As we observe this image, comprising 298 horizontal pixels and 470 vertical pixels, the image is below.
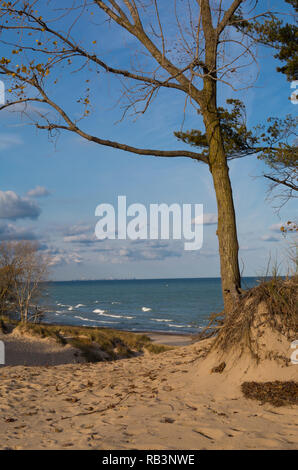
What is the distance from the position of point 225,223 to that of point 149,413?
13.9 ft

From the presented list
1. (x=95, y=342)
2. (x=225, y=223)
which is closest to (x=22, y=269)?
(x=95, y=342)

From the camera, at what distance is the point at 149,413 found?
5441 millimetres

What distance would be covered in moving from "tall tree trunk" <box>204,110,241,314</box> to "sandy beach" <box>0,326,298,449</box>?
1.65m

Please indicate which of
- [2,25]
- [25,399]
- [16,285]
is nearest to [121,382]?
[25,399]

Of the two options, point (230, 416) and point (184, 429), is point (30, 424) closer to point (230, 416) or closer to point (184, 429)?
point (184, 429)

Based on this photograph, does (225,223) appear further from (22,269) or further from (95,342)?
(22,269)

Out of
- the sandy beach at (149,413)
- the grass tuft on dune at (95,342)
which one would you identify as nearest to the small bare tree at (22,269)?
the grass tuft on dune at (95,342)

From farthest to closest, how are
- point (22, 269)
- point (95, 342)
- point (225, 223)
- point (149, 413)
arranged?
1. point (22, 269)
2. point (95, 342)
3. point (225, 223)
4. point (149, 413)

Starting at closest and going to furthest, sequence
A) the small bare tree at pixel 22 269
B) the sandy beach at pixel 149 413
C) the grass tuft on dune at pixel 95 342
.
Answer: the sandy beach at pixel 149 413 → the grass tuft on dune at pixel 95 342 → the small bare tree at pixel 22 269

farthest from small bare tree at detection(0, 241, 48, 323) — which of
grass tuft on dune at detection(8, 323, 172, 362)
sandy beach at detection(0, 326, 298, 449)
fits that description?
sandy beach at detection(0, 326, 298, 449)

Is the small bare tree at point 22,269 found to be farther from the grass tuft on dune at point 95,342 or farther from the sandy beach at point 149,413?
the sandy beach at point 149,413

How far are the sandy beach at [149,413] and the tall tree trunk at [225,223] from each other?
1.65 meters

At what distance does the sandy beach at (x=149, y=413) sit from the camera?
14.4ft
